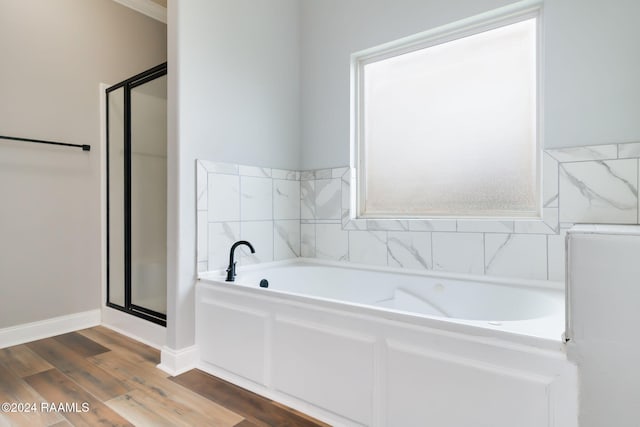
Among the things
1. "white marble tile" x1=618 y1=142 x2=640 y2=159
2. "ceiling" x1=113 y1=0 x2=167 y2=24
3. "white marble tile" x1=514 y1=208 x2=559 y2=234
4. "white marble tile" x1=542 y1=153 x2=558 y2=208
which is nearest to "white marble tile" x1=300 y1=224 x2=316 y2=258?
"white marble tile" x1=514 y1=208 x2=559 y2=234

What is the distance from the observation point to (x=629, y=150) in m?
1.71

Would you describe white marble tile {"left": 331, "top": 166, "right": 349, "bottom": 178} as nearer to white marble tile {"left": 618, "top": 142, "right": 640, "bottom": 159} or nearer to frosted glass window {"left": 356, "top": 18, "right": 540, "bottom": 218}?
frosted glass window {"left": 356, "top": 18, "right": 540, "bottom": 218}

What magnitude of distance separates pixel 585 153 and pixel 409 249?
107 centimetres

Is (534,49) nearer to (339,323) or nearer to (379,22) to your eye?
(379,22)

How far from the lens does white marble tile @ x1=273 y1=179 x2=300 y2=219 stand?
2.75 metres

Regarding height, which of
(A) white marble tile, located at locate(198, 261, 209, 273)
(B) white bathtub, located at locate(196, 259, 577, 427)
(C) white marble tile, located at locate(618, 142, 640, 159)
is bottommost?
(B) white bathtub, located at locate(196, 259, 577, 427)

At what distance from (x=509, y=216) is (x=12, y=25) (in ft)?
11.7

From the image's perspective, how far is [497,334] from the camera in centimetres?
118

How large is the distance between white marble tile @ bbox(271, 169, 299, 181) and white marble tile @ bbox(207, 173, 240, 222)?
0.37 meters

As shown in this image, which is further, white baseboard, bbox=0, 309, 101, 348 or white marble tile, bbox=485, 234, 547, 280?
white baseboard, bbox=0, 309, 101, 348

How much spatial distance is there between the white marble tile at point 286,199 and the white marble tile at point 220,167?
401mm

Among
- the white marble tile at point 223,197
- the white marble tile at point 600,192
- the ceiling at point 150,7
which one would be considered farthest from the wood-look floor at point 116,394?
the ceiling at point 150,7

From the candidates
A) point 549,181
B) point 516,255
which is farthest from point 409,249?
point 549,181

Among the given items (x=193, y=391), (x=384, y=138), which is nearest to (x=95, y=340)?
(x=193, y=391)
